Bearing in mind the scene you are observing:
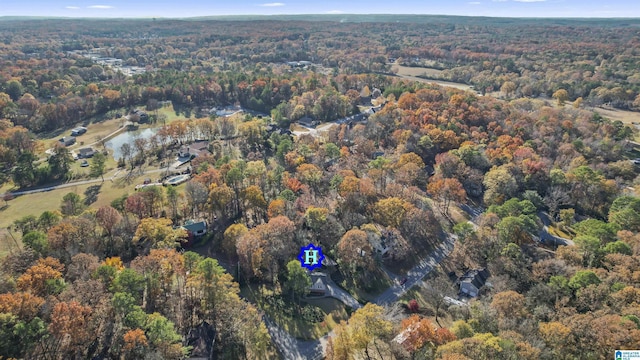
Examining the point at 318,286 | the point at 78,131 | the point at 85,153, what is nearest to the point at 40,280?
the point at 318,286

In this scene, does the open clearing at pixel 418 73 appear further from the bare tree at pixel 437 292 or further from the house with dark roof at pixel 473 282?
the bare tree at pixel 437 292

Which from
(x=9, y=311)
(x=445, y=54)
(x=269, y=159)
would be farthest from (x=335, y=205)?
(x=445, y=54)

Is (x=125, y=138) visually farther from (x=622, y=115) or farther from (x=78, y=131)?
(x=622, y=115)

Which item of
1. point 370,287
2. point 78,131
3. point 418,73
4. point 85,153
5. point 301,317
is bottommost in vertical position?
point 301,317

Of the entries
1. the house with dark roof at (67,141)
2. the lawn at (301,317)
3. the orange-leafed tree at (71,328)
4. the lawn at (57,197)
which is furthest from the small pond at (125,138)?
the lawn at (301,317)

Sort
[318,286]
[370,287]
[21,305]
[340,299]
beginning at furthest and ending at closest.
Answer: [370,287]
[318,286]
[340,299]
[21,305]

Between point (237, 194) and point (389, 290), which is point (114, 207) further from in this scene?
point (389, 290)
